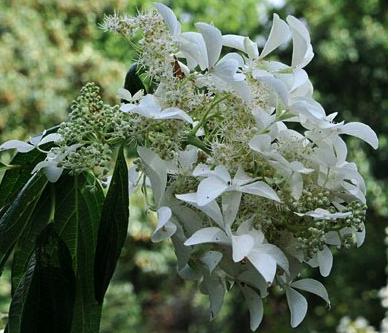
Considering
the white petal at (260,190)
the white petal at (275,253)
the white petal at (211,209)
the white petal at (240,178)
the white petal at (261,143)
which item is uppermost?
the white petal at (261,143)

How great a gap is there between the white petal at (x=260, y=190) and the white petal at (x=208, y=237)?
3 centimetres

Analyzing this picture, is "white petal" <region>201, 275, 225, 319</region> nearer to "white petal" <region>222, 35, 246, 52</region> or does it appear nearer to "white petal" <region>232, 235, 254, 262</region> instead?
Answer: "white petal" <region>232, 235, 254, 262</region>

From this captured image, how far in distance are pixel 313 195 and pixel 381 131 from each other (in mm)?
5816

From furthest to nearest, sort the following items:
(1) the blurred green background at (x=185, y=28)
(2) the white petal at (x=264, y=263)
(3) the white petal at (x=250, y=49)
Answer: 1. (1) the blurred green background at (x=185, y=28)
2. (3) the white petal at (x=250, y=49)
3. (2) the white petal at (x=264, y=263)

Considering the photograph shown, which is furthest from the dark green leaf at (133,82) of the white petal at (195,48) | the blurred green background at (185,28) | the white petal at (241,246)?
the blurred green background at (185,28)

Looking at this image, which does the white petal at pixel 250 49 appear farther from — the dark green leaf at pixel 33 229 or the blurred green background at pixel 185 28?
the blurred green background at pixel 185 28

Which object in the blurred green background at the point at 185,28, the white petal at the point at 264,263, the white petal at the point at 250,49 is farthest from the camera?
the blurred green background at the point at 185,28

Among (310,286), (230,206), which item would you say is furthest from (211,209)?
(310,286)

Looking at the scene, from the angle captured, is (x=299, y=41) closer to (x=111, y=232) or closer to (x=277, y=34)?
(x=277, y=34)

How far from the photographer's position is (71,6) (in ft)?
14.9

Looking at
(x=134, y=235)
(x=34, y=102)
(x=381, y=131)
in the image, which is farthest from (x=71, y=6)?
(x=381, y=131)

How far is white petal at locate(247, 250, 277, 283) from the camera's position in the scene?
51 centimetres

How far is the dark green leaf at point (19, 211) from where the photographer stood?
0.60 m

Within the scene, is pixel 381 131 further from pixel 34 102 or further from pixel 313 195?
pixel 313 195
